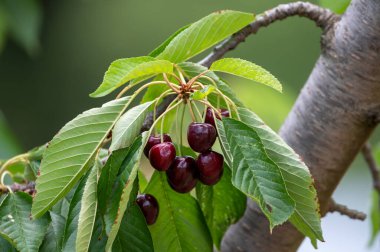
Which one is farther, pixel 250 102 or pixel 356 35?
pixel 250 102

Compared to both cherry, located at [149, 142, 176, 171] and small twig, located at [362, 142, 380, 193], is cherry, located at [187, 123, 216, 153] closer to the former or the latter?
cherry, located at [149, 142, 176, 171]

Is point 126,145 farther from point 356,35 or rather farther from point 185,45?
point 356,35

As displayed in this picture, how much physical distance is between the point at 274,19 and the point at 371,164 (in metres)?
0.34

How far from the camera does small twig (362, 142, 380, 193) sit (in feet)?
3.39

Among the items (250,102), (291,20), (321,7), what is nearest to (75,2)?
(291,20)

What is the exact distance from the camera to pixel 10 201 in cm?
67

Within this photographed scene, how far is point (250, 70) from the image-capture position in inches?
24.3

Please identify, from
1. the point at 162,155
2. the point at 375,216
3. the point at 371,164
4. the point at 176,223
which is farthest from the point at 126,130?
the point at 375,216

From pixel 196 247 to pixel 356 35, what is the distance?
274 millimetres

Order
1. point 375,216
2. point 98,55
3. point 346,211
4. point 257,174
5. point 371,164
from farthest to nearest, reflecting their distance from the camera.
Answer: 1. point 98,55
2. point 375,216
3. point 371,164
4. point 346,211
5. point 257,174

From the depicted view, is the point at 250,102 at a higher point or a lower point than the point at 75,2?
higher

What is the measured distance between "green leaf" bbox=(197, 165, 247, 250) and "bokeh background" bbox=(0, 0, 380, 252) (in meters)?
2.40

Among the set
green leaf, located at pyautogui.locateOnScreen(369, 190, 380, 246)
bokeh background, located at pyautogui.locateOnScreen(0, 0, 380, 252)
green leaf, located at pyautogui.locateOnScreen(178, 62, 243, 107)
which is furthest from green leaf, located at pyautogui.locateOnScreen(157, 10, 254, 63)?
bokeh background, located at pyautogui.locateOnScreen(0, 0, 380, 252)

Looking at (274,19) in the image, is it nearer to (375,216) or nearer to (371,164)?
(371,164)
